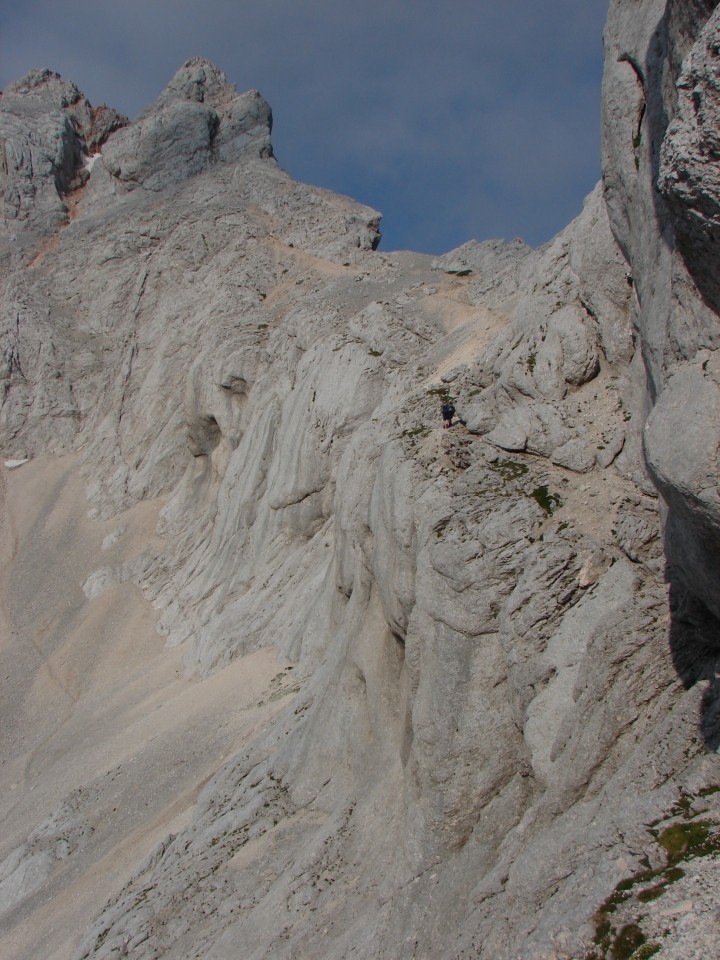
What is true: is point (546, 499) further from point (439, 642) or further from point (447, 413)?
point (447, 413)

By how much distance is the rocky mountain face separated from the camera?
10.3 metres

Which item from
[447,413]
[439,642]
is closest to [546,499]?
[439,642]

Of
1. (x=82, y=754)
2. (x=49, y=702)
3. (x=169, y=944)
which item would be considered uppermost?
(x=49, y=702)

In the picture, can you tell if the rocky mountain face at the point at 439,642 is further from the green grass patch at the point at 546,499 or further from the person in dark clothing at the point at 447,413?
the person in dark clothing at the point at 447,413

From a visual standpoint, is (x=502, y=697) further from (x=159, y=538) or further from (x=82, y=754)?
Result: (x=159, y=538)

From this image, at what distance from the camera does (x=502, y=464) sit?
1684 cm

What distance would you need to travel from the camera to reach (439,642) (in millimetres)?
15633

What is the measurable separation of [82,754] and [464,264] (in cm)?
3070

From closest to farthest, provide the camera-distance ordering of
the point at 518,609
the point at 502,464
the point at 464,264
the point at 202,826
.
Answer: the point at 518,609 → the point at 502,464 → the point at 202,826 → the point at 464,264

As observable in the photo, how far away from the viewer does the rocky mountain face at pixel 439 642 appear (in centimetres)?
1027

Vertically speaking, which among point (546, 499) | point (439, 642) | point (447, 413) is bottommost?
point (439, 642)

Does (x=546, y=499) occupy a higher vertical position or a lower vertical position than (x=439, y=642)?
higher

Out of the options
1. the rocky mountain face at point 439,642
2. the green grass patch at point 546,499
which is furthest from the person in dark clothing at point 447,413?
the green grass patch at point 546,499

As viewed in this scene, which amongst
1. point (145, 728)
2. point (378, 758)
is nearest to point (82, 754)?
point (145, 728)
